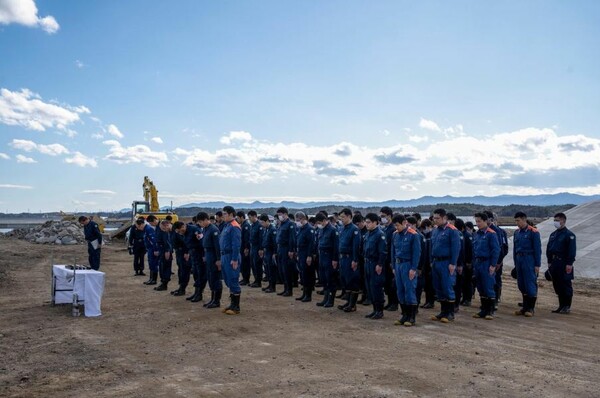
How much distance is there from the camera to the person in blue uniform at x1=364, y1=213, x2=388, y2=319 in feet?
30.2

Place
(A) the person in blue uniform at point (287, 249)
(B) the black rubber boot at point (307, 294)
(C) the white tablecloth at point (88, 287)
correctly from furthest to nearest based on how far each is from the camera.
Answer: (A) the person in blue uniform at point (287, 249), (B) the black rubber boot at point (307, 294), (C) the white tablecloth at point (88, 287)

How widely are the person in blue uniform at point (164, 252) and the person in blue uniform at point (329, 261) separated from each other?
4218 mm

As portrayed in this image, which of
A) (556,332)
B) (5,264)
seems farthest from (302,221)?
(5,264)

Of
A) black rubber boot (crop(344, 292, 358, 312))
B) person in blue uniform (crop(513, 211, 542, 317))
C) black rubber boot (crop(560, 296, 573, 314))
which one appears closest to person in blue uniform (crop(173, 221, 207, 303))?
black rubber boot (crop(344, 292, 358, 312))

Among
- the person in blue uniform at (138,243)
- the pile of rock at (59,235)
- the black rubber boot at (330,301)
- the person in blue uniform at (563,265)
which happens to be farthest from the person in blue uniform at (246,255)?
the pile of rock at (59,235)

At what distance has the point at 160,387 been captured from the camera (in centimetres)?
541

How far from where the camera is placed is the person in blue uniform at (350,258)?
32.7 feet

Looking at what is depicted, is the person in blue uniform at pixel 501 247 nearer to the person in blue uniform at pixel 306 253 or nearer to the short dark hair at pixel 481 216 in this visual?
the short dark hair at pixel 481 216

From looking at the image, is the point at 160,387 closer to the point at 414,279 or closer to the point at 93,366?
the point at 93,366

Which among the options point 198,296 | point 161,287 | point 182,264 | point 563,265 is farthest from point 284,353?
point 161,287

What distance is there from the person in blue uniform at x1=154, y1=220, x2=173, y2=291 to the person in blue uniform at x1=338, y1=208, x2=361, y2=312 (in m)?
4.97

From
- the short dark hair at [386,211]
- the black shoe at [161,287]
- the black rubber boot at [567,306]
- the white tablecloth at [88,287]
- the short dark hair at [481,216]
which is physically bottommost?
the black rubber boot at [567,306]

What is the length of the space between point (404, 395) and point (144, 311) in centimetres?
632

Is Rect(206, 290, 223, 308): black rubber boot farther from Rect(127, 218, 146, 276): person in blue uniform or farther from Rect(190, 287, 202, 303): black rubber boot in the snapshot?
Rect(127, 218, 146, 276): person in blue uniform
